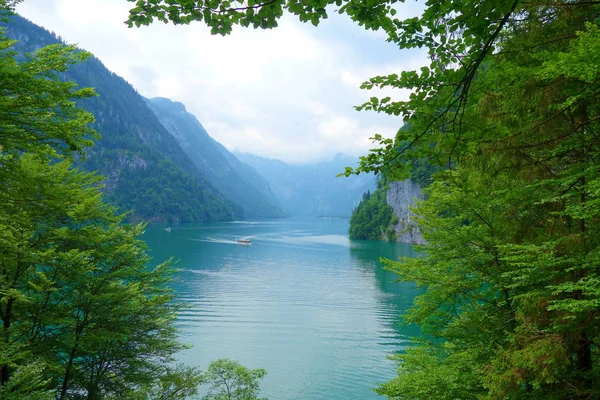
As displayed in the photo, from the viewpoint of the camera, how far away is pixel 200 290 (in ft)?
136

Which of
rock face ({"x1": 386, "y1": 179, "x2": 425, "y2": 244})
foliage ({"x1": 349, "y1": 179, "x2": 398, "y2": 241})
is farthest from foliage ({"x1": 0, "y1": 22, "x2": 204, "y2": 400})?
foliage ({"x1": 349, "y1": 179, "x2": 398, "y2": 241})

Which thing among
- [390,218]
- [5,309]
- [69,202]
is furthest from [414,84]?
[390,218]

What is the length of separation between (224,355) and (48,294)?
49.5ft

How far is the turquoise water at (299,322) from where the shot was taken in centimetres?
2202

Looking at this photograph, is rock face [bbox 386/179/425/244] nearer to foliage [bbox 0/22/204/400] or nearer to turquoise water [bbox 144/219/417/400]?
turquoise water [bbox 144/219/417/400]

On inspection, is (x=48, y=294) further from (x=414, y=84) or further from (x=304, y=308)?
(x=304, y=308)

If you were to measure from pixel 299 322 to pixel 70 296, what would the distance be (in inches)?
881

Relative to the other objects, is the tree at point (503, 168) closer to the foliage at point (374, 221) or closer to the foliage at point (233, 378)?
the foliage at point (233, 378)

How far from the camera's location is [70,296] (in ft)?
41.1

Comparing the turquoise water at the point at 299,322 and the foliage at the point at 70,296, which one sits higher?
the foliage at the point at 70,296

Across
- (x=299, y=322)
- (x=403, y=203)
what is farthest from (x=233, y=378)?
(x=403, y=203)

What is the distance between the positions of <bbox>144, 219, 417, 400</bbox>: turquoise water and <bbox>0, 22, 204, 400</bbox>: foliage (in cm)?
886

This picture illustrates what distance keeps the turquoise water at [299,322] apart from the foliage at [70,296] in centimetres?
886

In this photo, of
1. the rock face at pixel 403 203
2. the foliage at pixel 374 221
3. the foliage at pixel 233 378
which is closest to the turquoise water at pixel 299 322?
the foliage at pixel 233 378
